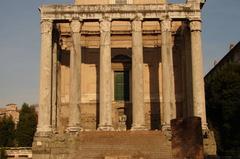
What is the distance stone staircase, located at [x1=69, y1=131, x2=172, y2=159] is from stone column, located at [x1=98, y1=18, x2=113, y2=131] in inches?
78.5

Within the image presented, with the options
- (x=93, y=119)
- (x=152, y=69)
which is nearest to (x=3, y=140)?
(x=93, y=119)

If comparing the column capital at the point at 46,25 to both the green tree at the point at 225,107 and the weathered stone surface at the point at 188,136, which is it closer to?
the green tree at the point at 225,107

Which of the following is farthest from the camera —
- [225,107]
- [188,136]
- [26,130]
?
[26,130]

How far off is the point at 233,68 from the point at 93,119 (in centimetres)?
1539

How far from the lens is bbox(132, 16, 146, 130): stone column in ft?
112

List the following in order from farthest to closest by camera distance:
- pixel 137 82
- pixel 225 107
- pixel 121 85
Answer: pixel 121 85 → pixel 225 107 → pixel 137 82

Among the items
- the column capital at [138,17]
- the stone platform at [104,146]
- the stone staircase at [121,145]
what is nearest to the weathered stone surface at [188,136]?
the stone staircase at [121,145]

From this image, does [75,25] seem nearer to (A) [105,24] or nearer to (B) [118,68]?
(A) [105,24]

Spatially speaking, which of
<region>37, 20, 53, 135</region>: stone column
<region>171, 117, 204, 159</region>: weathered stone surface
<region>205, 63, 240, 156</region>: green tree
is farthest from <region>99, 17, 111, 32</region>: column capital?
<region>171, 117, 204, 159</region>: weathered stone surface

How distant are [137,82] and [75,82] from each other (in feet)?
17.2

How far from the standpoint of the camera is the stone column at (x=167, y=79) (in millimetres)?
34469

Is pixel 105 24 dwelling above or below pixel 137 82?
above

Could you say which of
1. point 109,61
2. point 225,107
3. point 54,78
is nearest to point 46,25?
point 54,78

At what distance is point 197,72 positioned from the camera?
34781mm
